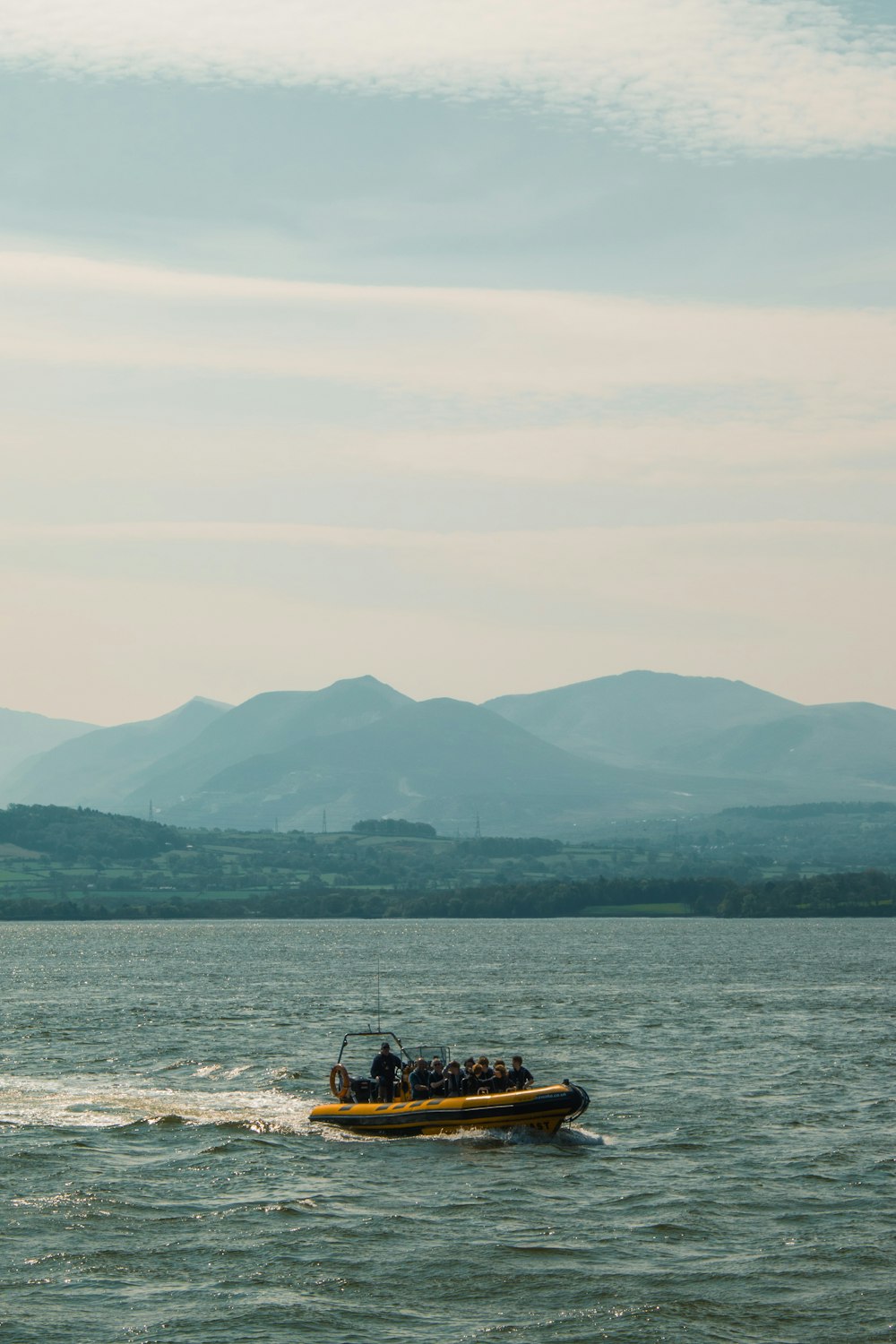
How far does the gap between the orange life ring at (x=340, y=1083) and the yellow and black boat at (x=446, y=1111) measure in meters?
0.09

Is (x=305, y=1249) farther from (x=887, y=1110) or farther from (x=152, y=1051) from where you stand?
(x=152, y=1051)

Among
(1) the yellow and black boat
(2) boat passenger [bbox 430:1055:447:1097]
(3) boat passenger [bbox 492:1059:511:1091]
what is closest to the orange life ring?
(1) the yellow and black boat

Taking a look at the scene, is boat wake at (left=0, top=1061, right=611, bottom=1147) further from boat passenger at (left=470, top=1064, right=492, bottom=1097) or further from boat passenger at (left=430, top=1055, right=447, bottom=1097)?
boat passenger at (left=430, top=1055, right=447, bottom=1097)

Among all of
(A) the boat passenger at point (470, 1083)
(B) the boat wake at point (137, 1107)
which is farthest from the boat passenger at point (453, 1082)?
(B) the boat wake at point (137, 1107)

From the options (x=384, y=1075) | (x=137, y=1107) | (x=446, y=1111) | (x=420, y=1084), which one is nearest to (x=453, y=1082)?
(x=420, y=1084)

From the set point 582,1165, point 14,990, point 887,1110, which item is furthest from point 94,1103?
point 14,990

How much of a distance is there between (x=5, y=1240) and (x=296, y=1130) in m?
17.1

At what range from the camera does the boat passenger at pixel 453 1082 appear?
2203 inches

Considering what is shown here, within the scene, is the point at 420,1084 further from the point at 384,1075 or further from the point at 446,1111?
the point at 446,1111

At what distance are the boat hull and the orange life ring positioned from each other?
0.89 meters

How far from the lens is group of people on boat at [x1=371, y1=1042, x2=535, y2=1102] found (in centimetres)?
5503

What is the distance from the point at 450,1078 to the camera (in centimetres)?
5622

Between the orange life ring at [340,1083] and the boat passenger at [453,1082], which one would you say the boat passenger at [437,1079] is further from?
the orange life ring at [340,1083]

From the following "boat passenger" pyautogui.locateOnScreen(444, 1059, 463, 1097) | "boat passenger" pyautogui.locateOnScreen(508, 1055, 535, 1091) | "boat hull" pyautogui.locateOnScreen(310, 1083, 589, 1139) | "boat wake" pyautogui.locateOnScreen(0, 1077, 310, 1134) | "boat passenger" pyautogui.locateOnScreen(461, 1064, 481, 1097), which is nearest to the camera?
"boat hull" pyautogui.locateOnScreen(310, 1083, 589, 1139)
